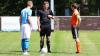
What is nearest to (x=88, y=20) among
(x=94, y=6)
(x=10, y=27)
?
(x=10, y=27)

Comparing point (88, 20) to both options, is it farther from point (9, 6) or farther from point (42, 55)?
point (42, 55)

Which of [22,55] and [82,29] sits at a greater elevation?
[22,55]

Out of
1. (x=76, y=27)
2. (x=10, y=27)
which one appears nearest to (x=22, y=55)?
(x=76, y=27)

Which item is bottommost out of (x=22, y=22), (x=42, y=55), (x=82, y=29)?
(x=82, y=29)

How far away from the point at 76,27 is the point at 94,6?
3612 centimetres

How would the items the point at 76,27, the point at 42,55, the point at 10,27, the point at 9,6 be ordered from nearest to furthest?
the point at 42,55
the point at 76,27
the point at 10,27
the point at 9,6

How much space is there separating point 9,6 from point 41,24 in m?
35.1

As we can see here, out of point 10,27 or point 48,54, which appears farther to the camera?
point 10,27

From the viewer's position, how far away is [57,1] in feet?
174

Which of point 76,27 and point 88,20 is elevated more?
point 76,27

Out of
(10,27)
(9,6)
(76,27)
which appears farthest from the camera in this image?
(9,6)

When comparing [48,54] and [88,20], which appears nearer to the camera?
[48,54]

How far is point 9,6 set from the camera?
2039 inches

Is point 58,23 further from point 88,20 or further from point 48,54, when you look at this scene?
point 48,54
